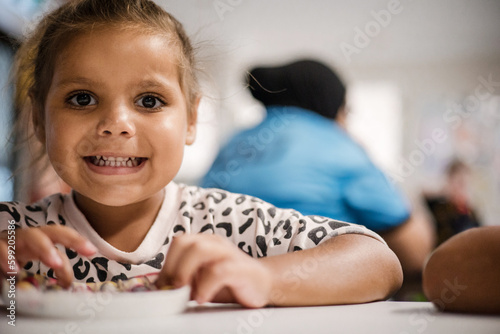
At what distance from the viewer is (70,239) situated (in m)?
0.41

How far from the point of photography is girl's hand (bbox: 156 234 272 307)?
0.40 m

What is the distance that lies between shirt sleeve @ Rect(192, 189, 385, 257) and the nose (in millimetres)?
209

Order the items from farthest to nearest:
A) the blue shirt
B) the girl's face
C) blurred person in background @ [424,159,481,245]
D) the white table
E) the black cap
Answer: blurred person in background @ [424,159,481,245]
the black cap
the blue shirt
the girl's face
the white table

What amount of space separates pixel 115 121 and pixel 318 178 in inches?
30.4

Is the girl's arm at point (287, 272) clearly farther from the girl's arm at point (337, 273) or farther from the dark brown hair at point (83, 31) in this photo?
the dark brown hair at point (83, 31)

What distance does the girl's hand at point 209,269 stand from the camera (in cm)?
40

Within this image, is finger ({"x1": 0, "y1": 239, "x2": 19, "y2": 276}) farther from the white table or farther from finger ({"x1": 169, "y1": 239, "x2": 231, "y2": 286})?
finger ({"x1": 169, "y1": 239, "x2": 231, "y2": 286})

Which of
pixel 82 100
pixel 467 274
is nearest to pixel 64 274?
pixel 82 100

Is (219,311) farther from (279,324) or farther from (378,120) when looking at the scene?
(378,120)

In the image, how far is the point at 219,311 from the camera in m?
0.42

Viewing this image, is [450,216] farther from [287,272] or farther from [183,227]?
[287,272]

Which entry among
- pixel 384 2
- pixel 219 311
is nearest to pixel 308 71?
pixel 384 2

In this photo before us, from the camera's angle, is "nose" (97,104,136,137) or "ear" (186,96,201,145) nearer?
"nose" (97,104,136,137)

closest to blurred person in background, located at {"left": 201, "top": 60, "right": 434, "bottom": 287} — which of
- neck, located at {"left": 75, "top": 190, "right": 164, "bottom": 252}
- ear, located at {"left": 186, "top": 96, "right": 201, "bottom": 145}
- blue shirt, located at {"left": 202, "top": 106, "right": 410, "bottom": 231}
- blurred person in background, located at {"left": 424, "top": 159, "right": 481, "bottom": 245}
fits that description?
blue shirt, located at {"left": 202, "top": 106, "right": 410, "bottom": 231}
